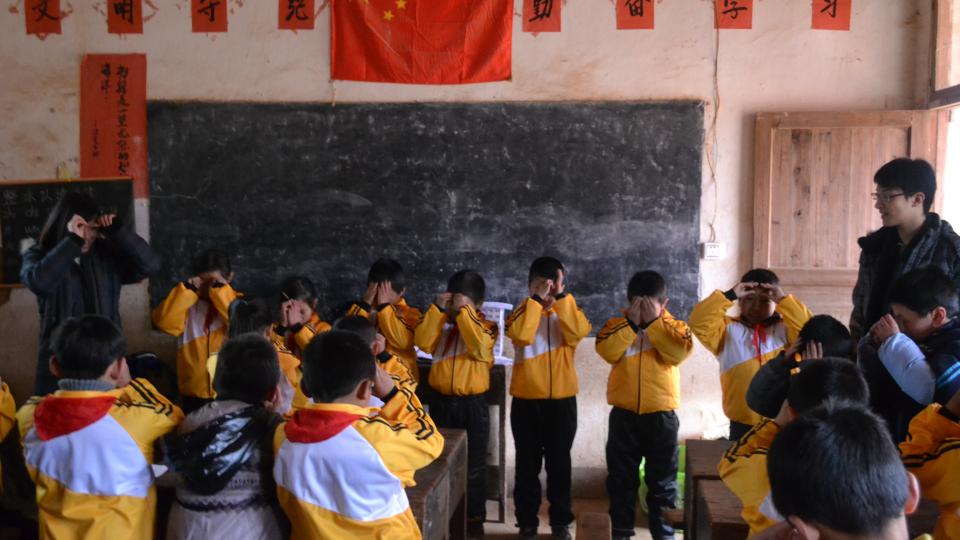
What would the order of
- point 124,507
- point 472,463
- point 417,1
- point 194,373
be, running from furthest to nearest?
1. point 417,1
2. point 194,373
3. point 472,463
4. point 124,507

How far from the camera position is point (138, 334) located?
4113 mm

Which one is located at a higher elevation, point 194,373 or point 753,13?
point 753,13

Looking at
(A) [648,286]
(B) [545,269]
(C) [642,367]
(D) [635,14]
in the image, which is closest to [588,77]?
(D) [635,14]

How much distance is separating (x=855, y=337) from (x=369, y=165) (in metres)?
2.48

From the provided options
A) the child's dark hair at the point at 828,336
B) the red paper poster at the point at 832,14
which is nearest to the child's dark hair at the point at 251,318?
the child's dark hair at the point at 828,336

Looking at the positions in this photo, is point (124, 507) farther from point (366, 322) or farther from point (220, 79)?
point (220, 79)

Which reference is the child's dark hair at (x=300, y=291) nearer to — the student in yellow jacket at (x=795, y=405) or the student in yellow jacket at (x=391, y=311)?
the student in yellow jacket at (x=391, y=311)

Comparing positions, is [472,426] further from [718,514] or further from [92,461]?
[92,461]

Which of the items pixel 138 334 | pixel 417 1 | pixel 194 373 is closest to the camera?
pixel 194 373

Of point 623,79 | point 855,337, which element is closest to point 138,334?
point 623,79

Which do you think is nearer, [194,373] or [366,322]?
[366,322]

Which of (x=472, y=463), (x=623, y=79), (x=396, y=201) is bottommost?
(x=472, y=463)

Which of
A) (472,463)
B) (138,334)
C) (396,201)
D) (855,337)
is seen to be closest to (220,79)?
(396,201)

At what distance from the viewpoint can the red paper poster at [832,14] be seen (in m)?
3.61
